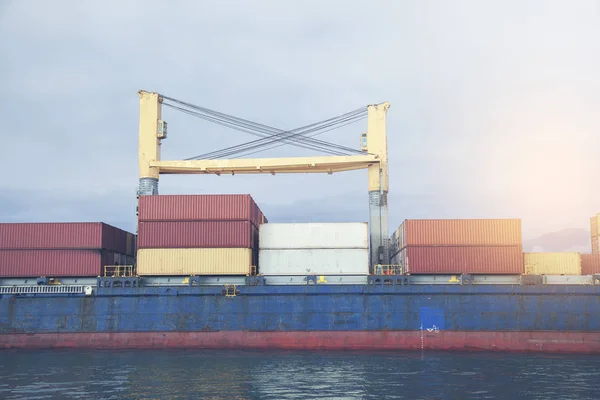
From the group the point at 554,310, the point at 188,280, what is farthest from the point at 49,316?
the point at 554,310

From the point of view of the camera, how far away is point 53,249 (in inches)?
1677

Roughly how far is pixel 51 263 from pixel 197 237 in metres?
11.8

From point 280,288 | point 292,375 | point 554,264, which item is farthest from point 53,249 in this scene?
point 554,264

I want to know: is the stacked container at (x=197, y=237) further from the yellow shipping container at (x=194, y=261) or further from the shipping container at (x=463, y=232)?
the shipping container at (x=463, y=232)

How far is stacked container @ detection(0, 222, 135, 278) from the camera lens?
139 ft

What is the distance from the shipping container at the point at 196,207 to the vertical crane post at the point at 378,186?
11.4 metres

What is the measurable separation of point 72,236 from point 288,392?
25.1 meters

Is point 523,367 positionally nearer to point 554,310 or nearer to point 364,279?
point 554,310

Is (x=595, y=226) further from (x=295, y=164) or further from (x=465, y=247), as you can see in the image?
(x=295, y=164)

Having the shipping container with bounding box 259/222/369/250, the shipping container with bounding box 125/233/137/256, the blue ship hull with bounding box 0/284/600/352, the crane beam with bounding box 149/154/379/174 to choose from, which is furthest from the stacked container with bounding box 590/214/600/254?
the shipping container with bounding box 125/233/137/256

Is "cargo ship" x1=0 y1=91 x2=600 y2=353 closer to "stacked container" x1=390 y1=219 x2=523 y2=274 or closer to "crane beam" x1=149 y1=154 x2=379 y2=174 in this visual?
"stacked container" x1=390 y1=219 x2=523 y2=274

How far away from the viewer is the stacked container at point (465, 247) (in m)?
41.5

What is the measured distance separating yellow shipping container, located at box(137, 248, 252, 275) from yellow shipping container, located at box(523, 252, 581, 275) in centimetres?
2298

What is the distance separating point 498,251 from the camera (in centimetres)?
4172
